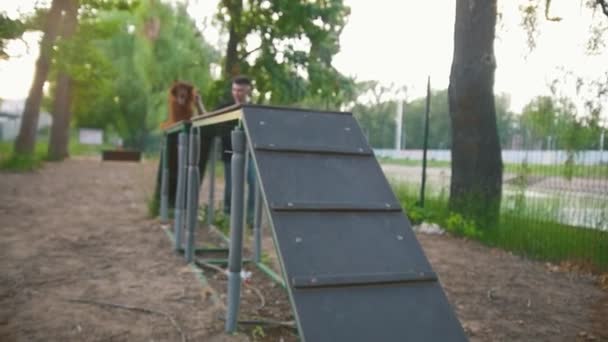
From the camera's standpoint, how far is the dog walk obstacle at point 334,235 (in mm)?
2316

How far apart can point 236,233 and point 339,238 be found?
0.74 meters

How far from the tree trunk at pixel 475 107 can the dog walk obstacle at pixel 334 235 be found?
4.03 meters

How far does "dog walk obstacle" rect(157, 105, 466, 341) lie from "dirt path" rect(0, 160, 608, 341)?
69 centimetres

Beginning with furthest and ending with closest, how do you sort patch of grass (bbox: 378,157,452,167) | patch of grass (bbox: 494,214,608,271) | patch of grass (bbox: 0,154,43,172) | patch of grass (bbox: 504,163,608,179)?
patch of grass (bbox: 0,154,43,172)
patch of grass (bbox: 378,157,452,167)
patch of grass (bbox: 504,163,608,179)
patch of grass (bbox: 494,214,608,271)

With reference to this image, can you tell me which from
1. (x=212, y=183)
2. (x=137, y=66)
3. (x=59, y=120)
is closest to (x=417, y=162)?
(x=212, y=183)

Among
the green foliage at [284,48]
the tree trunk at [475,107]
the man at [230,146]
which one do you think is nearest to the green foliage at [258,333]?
the man at [230,146]

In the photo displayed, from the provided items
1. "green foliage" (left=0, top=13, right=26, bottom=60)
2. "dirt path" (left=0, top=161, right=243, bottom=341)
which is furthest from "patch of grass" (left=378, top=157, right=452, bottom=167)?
"green foliage" (left=0, top=13, right=26, bottom=60)

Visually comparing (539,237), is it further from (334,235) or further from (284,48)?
(284,48)

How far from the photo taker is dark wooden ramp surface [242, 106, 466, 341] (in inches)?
91.0

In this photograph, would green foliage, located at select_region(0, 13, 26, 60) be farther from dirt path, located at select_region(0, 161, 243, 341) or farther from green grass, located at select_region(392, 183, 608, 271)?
green grass, located at select_region(392, 183, 608, 271)

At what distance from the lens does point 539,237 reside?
5699 millimetres

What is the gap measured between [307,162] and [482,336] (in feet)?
4.91

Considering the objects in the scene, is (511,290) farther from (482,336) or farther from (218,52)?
(218,52)

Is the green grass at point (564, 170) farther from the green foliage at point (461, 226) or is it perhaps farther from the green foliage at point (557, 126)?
the green foliage at point (461, 226)
